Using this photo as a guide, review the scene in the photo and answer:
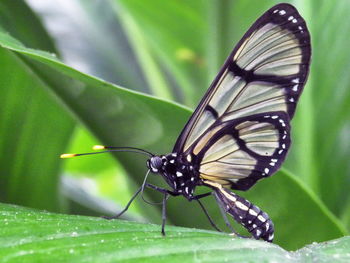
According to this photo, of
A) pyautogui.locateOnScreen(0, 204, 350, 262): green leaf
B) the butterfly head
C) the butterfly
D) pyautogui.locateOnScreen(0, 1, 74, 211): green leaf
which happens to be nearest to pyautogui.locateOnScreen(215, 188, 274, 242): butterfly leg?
the butterfly

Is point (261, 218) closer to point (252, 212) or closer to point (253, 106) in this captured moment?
point (252, 212)

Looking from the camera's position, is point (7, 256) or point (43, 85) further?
point (43, 85)

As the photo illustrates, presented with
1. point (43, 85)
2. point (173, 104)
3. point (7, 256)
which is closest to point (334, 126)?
point (173, 104)

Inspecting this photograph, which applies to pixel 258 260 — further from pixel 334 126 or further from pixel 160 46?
pixel 160 46

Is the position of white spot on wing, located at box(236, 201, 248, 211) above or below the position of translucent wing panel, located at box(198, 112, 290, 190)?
below

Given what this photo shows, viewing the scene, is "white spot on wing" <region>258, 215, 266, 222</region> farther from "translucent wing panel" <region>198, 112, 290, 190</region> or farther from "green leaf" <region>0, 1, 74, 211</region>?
"green leaf" <region>0, 1, 74, 211</region>

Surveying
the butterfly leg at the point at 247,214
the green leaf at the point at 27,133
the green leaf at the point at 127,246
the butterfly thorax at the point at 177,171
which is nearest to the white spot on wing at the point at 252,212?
the butterfly leg at the point at 247,214
